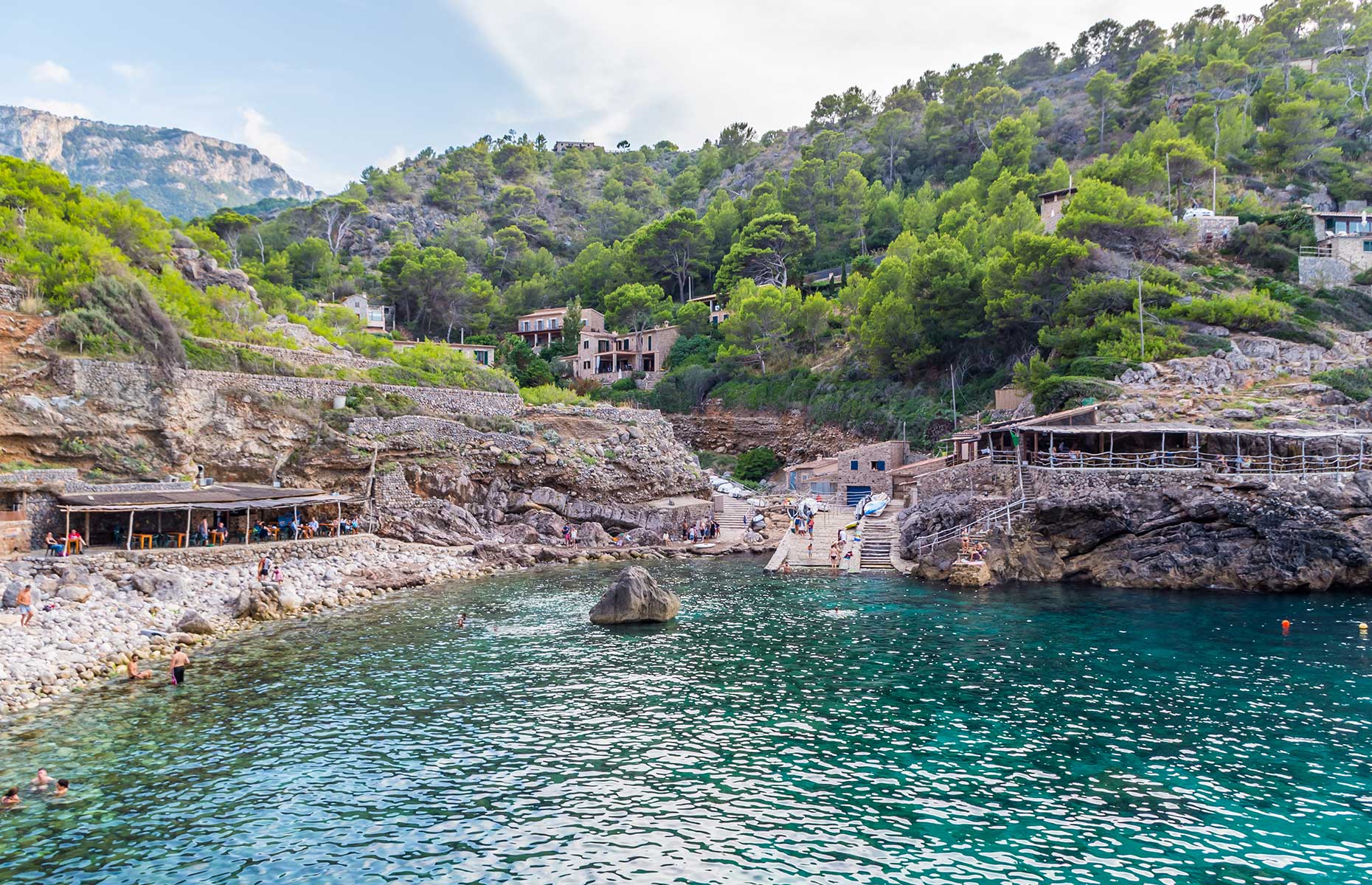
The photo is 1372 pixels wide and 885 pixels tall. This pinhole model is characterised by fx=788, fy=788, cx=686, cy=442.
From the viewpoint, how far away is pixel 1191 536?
34.3 m

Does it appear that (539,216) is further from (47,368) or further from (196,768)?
(196,768)

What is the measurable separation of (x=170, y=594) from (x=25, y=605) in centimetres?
471

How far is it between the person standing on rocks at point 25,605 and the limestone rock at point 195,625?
145 inches

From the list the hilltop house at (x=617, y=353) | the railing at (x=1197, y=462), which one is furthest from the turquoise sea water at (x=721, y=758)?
the hilltop house at (x=617, y=353)

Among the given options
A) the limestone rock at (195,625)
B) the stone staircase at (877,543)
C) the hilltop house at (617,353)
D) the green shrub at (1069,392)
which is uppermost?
the hilltop house at (617,353)

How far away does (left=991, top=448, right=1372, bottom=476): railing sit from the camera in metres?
34.4

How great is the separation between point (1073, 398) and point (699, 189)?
10827 centimetres

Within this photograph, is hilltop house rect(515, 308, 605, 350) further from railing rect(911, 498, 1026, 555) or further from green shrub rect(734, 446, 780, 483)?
railing rect(911, 498, 1026, 555)

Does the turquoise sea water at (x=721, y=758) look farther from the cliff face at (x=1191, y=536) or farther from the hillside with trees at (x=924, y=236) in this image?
the hillside with trees at (x=924, y=236)

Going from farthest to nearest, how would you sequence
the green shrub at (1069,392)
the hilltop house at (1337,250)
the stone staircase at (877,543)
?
the hilltop house at (1337,250) → the green shrub at (1069,392) → the stone staircase at (877,543)

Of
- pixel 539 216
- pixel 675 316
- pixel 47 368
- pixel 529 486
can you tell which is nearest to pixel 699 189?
pixel 539 216

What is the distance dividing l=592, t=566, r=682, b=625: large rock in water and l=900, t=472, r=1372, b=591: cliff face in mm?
14647

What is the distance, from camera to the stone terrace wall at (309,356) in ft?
146

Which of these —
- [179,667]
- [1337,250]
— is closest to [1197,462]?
[1337,250]
